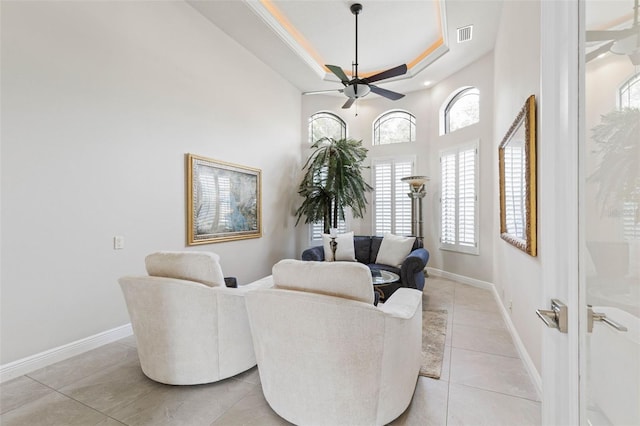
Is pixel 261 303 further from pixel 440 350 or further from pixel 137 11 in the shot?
pixel 137 11

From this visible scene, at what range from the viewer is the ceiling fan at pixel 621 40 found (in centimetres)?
63

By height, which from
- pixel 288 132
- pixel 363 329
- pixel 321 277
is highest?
pixel 288 132

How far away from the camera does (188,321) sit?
76.4 inches

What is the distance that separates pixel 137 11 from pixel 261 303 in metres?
3.30

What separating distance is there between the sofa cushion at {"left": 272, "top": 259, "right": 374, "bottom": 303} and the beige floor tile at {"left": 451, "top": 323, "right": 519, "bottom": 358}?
172 cm

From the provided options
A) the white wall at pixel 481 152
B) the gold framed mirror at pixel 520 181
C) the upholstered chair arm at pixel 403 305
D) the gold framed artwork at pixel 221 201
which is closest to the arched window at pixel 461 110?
the white wall at pixel 481 152

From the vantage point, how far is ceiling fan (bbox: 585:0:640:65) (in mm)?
626

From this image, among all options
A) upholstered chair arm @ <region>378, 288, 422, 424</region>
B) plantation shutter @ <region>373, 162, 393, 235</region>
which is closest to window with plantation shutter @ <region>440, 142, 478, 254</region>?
plantation shutter @ <region>373, 162, 393, 235</region>

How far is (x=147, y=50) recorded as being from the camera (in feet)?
10.1

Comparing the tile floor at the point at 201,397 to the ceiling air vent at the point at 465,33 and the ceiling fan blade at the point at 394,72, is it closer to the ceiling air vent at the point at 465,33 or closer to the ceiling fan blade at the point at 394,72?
the ceiling fan blade at the point at 394,72

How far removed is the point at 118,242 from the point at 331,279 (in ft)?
7.83

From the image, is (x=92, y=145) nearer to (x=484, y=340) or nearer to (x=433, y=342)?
(x=433, y=342)

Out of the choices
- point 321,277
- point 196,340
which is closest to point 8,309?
point 196,340

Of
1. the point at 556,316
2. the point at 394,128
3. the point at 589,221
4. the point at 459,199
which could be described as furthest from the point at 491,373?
the point at 394,128
